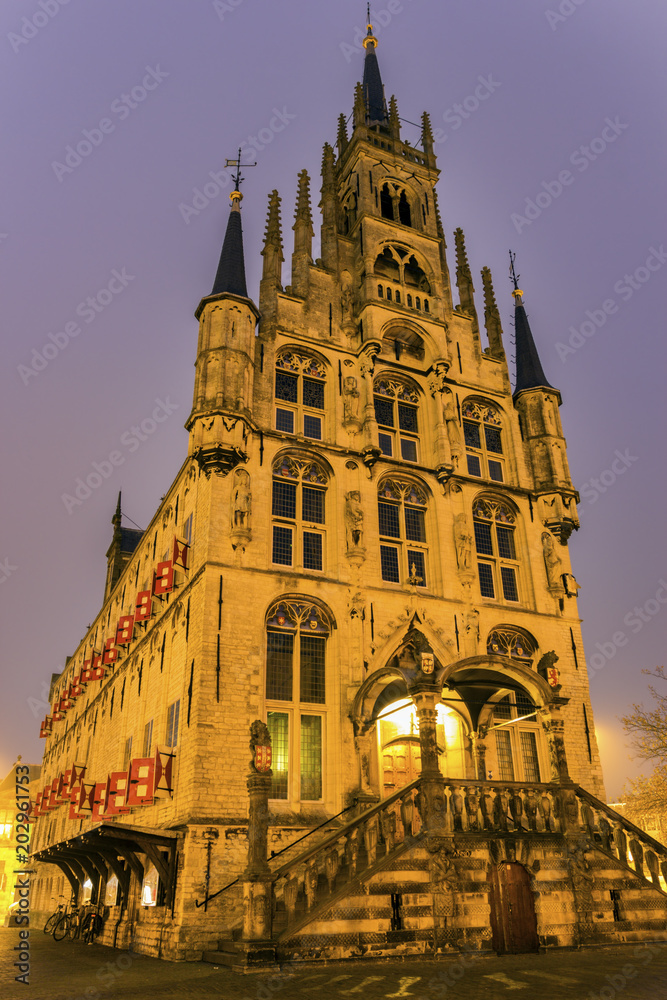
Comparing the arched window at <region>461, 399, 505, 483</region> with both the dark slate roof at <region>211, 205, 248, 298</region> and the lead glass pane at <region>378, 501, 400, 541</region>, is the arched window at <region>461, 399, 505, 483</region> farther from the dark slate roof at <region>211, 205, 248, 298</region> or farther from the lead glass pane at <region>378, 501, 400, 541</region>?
the dark slate roof at <region>211, 205, 248, 298</region>

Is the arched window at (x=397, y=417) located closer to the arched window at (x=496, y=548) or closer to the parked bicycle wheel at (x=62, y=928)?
Result: the arched window at (x=496, y=548)

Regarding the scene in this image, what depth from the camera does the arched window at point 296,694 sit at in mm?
19422

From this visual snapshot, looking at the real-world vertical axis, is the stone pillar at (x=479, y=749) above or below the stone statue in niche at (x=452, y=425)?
below

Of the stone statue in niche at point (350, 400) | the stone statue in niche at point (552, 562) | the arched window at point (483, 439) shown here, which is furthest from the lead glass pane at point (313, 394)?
the stone statue in niche at point (552, 562)

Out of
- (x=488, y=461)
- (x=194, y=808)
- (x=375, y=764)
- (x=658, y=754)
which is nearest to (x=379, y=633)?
(x=375, y=764)

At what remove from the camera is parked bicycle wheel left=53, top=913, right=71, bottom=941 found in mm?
25013

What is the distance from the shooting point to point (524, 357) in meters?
29.1

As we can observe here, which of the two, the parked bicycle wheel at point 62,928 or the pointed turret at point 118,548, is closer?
the parked bicycle wheel at point 62,928

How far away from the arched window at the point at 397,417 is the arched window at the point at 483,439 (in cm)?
210

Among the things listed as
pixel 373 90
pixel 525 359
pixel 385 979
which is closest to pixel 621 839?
pixel 385 979

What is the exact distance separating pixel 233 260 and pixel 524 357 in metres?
11.9

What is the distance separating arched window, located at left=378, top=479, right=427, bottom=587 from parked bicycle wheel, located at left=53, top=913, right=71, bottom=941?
16.4 meters

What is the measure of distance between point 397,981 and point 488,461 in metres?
18.3

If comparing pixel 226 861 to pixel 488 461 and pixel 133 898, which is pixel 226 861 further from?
pixel 488 461
